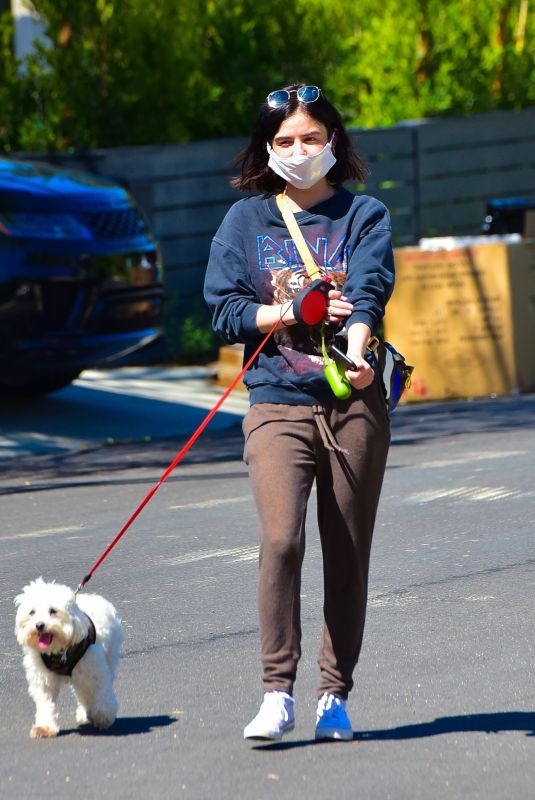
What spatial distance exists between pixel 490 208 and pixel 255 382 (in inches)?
510

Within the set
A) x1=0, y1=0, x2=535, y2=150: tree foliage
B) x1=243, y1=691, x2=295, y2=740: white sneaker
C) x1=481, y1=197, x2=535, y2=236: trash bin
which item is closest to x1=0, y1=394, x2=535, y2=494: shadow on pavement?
x1=481, y1=197, x2=535, y2=236: trash bin

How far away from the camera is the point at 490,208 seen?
17062mm

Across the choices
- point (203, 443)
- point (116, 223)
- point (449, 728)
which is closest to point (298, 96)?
point (449, 728)

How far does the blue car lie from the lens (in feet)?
36.9

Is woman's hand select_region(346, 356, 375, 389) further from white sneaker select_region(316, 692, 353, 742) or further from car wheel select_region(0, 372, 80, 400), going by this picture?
car wheel select_region(0, 372, 80, 400)

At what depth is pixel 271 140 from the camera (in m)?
4.56

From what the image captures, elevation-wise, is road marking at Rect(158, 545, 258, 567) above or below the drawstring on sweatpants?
below

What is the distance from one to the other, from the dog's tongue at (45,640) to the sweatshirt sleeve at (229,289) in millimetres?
942

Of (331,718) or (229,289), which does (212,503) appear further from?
(229,289)

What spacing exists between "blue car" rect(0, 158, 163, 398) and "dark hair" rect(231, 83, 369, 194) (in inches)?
266

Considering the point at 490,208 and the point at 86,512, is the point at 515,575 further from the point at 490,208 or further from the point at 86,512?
the point at 490,208

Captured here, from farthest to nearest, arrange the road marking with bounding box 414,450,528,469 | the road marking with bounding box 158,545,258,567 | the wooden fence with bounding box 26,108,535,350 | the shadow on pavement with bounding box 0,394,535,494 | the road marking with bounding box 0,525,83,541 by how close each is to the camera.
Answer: the wooden fence with bounding box 26,108,535,350, the shadow on pavement with bounding box 0,394,535,494, the road marking with bounding box 414,450,528,469, the road marking with bounding box 0,525,83,541, the road marking with bounding box 158,545,258,567

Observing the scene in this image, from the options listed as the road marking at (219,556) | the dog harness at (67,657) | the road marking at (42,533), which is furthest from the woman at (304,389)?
the road marking at (42,533)

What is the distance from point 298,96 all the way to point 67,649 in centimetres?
166
